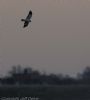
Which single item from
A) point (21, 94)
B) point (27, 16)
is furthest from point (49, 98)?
point (27, 16)

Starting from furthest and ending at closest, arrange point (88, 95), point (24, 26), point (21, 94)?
point (88, 95)
point (21, 94)
point (24, 26)

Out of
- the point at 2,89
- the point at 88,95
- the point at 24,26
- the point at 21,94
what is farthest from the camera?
the point at 88,95

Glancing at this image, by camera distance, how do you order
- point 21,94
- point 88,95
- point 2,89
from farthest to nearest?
1. point 88,95
2. point 21,94
3. point 2,89

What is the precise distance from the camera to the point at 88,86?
62.4 metres

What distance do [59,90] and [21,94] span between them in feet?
8.99

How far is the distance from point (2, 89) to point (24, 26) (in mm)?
9539

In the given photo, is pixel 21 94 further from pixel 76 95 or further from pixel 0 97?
pixel 76 95

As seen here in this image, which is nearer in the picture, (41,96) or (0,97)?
(0,97)

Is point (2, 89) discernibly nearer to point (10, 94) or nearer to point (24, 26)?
point (10, 94)

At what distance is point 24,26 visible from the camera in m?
52.7

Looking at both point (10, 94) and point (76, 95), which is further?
point (76, 95)

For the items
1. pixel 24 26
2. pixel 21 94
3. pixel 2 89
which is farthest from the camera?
pixel 21 94

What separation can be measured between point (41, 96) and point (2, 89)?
6773 mm

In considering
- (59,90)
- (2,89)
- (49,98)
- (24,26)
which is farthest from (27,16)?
(49,98)
